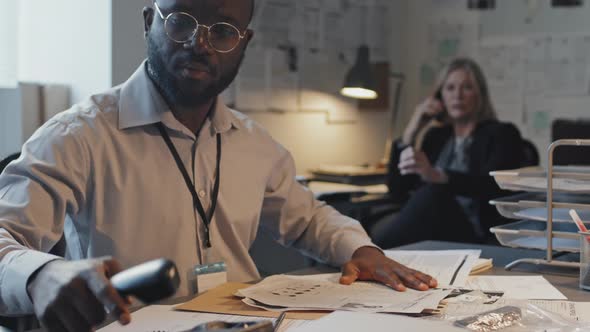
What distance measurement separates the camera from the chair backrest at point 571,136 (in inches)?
123

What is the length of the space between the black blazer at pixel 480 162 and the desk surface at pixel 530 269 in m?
1.47

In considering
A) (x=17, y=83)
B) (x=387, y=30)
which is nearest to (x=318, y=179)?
(x=387, y=30)

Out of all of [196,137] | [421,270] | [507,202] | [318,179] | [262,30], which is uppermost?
[262,30]

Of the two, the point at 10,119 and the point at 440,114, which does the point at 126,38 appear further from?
the point at 440,114

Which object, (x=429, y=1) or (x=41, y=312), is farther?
(x=429, y=1)

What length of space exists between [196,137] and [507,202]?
2.13 feet

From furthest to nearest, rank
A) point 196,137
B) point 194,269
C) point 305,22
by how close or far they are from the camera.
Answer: point 305,22 → point 196,137 → point 194,269

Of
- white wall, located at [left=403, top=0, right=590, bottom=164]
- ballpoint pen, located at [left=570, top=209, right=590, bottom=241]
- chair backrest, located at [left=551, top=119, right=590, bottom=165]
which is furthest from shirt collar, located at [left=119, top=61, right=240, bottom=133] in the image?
white wall, located at [left=403, top=0, right=590, bottom=164]

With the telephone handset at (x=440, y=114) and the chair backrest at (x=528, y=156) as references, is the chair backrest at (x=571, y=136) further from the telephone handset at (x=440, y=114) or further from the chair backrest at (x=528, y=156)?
the telephone handset at (x=440, y=114)

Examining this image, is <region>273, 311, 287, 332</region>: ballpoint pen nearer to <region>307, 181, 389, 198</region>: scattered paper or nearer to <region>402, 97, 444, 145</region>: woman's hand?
<region>307, 181, 389, 198</region>: scattered paper

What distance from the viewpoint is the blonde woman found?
313 cm

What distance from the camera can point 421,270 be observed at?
1.41 metres

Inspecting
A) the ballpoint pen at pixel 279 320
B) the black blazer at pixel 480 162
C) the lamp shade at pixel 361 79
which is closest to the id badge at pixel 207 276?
the ballpoint pen at pixel 279 320

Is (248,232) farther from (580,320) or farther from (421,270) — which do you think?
(580,320)
